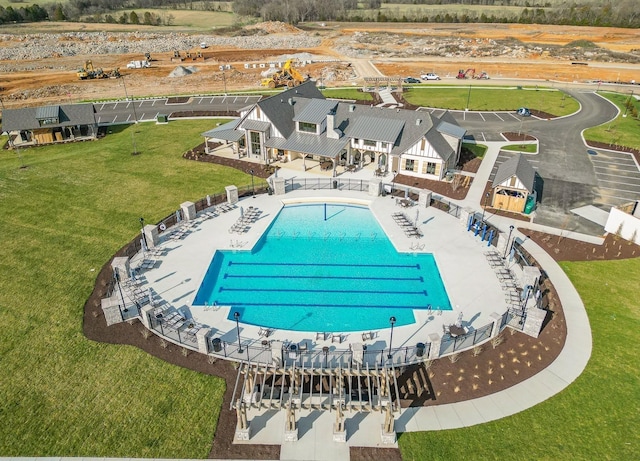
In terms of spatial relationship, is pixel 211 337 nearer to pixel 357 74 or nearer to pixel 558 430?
pixel 558 430

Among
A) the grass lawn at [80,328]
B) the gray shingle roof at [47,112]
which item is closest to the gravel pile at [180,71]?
the gray shingle roof at [47,112]

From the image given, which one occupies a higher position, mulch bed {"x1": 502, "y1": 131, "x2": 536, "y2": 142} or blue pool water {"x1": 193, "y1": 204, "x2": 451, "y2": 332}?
mulch bed {"x1": 502, "y1": 131, "x2": 536, "y2": 142}

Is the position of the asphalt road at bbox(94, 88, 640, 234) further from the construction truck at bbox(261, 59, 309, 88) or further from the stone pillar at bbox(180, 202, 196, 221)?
the stone pillar at bbox(180, 202, 196, 221)

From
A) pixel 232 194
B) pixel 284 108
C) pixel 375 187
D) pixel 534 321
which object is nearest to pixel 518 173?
pixel 375 187

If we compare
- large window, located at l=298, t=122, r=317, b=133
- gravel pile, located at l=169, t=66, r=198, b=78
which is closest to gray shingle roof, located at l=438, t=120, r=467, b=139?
large window, located at l=298, t=122, r=317, b=133

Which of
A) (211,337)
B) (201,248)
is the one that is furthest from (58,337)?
(201,248)

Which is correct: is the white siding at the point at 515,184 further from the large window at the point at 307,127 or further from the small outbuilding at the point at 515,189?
the large window at the point at 307,127

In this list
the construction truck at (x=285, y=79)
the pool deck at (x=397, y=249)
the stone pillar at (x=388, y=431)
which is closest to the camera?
the stone pillar at (x=388, y=431)
